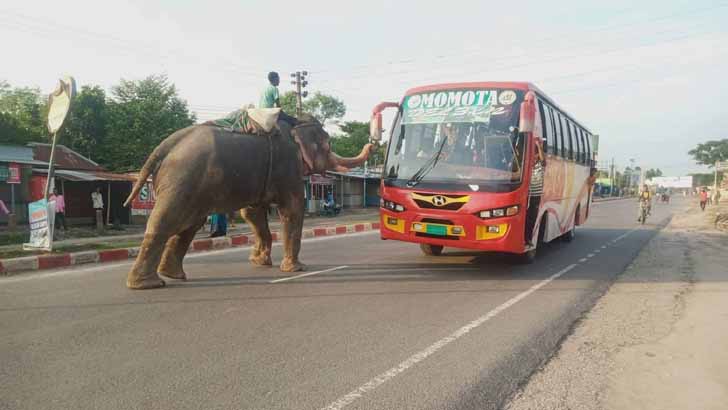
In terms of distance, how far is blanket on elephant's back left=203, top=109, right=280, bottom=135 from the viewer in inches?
278

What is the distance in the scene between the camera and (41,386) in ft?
11.1

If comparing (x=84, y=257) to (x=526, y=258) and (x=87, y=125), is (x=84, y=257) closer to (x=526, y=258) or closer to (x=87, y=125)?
(x=526, y=258)

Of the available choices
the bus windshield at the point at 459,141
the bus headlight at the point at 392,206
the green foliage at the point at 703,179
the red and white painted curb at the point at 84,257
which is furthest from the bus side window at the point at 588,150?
the green foliage at the point at 703,179

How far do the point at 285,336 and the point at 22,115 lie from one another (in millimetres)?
37060

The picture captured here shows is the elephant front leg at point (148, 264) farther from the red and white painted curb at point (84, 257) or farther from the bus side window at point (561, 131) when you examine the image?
the bus side window at point (561, 131)

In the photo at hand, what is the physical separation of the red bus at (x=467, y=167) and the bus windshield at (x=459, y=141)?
1 centimetres

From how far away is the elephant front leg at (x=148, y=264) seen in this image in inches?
243

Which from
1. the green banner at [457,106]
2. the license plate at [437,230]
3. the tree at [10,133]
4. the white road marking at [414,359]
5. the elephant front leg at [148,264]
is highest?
the tree at [10,133]

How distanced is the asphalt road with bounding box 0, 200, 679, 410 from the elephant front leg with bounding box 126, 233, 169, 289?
0.64 feet

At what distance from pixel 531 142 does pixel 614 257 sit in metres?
4.27

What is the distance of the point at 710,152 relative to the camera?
106 m

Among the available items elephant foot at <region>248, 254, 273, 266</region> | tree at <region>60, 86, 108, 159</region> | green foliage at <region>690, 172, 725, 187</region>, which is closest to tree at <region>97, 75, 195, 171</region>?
tree at <region>60, 86, 108, 159</region>

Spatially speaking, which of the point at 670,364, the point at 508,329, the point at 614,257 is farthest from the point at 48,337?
the point at 614,257

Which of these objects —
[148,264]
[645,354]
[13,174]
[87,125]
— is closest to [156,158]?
[148,264]
